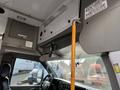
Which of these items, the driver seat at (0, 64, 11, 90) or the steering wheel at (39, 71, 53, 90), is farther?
the steering wheel at (39, 71, 53, 90)

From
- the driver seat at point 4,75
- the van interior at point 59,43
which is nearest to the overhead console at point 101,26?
the van interior at point 59,43

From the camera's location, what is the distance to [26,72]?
3154 mm

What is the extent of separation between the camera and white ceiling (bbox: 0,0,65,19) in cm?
181

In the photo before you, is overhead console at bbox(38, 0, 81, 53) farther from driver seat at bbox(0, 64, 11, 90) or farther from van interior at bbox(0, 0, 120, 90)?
driver seat at bbox(0, 64, 11, 90)

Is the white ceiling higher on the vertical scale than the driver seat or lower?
higher

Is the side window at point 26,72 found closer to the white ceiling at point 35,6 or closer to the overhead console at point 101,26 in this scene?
the white ceiling at point 35,6

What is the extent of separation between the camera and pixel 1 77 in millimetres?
2471

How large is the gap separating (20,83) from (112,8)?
2.88m

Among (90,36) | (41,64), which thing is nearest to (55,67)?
(41,64)

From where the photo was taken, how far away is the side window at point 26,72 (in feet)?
9.54

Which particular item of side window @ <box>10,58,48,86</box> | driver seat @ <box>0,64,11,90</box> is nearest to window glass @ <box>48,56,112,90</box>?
side window @ <box>10,58,48,86</box>

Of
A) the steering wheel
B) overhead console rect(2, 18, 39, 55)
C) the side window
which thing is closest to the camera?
overhead console rect(2, 18, 39, 55)

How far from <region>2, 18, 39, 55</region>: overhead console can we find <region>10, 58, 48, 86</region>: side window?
0.48 metres

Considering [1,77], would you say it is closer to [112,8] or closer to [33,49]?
[33,49]
